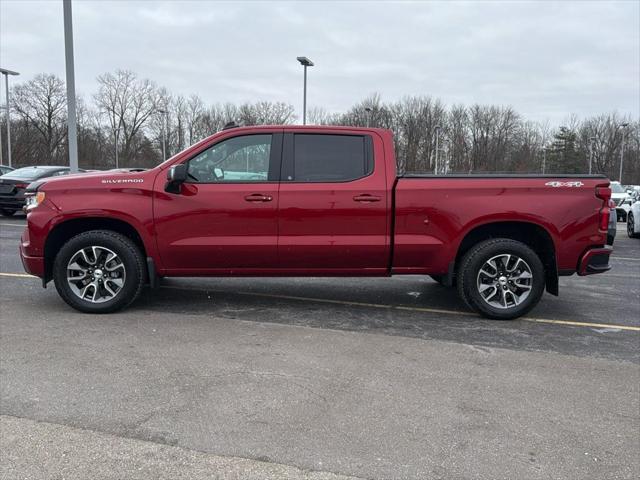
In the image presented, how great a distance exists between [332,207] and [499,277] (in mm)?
1920

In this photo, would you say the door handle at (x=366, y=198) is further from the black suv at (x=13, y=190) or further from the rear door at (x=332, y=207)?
the black suv at (x=13, y=190)

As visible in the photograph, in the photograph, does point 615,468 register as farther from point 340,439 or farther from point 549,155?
point 549,155

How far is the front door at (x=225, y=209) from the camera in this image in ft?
18.9

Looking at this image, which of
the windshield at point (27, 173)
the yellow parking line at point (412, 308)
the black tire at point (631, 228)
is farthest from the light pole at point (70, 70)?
the black tire at point (631, 228)

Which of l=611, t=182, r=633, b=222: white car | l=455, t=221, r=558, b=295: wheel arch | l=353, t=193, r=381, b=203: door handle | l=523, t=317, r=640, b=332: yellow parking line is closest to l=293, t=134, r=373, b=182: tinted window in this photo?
l=353, t=193, r=381, b=203: door handle

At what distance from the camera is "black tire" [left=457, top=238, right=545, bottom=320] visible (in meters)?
5.85

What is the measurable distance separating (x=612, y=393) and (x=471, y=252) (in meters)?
2.13

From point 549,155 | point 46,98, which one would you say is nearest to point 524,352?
point 549,155

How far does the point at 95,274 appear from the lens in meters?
5.86

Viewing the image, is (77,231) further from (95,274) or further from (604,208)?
(604,208)

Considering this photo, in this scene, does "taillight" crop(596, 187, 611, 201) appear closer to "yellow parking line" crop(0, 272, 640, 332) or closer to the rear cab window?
"yellow parking line" crop(0, 272, 640, 332)

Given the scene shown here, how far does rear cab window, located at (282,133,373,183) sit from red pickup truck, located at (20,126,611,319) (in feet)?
0.04

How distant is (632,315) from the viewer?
20.9 feet

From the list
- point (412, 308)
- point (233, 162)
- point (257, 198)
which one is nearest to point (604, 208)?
point (412, 308)
